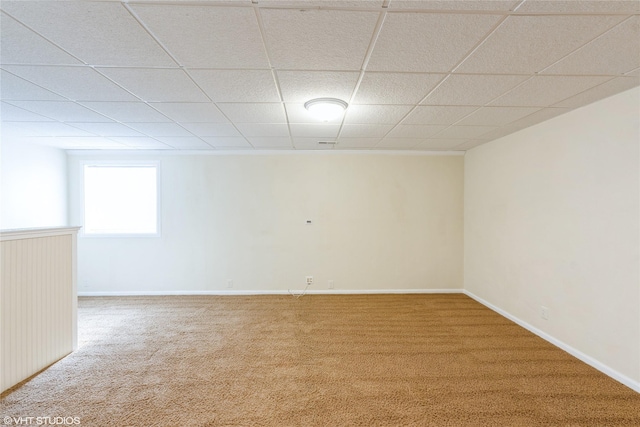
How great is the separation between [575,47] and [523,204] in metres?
2.14

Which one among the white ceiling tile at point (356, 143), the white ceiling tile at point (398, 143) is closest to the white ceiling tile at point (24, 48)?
the white ceiling tile at point (356, 143)

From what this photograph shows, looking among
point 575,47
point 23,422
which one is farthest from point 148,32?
point 23,422

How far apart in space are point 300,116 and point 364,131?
963mm

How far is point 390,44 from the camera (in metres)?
1.52

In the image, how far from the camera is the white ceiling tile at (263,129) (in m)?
3.07

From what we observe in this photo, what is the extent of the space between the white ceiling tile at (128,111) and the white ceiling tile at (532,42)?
9.28 feet

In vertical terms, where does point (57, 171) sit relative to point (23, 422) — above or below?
above

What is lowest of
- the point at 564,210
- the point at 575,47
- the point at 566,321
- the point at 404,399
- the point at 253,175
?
the point at 404,399

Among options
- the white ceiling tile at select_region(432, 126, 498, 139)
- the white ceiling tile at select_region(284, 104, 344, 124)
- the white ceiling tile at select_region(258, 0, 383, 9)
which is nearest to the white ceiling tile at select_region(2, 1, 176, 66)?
the white ceiling tile at select_region(258, 0, 383, 9)

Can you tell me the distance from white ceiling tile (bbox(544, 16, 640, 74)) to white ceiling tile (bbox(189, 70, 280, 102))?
2.00 meters

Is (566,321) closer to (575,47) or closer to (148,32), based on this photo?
(575,47)

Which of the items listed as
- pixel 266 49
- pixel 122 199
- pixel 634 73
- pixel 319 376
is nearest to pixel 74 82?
pixel 266 49

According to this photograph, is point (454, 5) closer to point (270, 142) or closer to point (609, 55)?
point (609, 55)

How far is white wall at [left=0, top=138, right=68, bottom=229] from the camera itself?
3486mm
